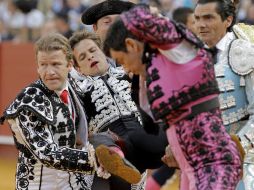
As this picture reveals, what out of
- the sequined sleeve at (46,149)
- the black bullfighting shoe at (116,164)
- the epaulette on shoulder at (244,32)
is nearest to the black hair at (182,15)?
the epaulette on shoulder at (244,32)

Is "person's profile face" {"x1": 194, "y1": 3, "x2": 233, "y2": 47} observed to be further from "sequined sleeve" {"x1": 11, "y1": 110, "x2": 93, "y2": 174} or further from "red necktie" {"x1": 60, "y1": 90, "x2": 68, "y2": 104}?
"sequined sleeve" {"x1": 11, "y1": 110, "x2": 93, "y2": 174}

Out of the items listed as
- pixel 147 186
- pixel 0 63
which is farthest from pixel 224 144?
pixel 0 63

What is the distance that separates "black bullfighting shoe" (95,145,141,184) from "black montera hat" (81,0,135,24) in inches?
68.3

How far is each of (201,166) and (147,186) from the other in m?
3.20

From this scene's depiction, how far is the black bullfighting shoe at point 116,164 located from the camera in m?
4.88

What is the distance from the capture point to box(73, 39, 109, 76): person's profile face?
6121 millimetres

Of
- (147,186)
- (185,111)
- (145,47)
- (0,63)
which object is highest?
(0,63)

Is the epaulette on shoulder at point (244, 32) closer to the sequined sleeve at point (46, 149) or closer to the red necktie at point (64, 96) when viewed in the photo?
the red necktie at point (64, 96)

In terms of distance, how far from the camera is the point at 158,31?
175 inches

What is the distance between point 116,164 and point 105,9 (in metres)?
1.88

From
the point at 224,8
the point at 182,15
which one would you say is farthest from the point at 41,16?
the point at 224,8

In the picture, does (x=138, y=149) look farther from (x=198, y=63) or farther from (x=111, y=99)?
(x=198, y=63)

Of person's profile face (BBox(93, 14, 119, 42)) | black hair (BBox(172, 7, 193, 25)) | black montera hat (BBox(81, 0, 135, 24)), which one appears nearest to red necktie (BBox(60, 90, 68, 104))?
person's profile face (BBox(93, 14, 119, 42))

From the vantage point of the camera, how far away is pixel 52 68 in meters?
5.38
